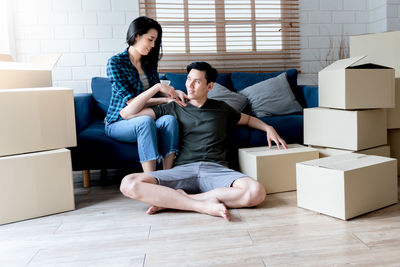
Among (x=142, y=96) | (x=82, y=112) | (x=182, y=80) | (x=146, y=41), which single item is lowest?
(x=82, y=112)

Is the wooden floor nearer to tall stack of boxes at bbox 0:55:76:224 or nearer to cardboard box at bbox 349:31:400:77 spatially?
tall stack of boxes at bbox 0:55:76:224

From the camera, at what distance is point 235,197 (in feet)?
6.11

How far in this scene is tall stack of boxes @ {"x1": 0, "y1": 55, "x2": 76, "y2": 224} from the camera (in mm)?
1812

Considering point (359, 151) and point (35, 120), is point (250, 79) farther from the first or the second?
point (35, 120)

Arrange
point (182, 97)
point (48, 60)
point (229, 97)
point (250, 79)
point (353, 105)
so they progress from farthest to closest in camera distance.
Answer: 1. point (250, 79)
2. point (229, 97)
3. point (48, 60)
4. point (182, 97)
5. point (353, 105)

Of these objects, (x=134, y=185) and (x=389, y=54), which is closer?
(x=134, y=185)

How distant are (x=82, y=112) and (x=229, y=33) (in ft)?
5.35

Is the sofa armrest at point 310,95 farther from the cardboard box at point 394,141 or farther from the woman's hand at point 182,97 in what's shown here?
the woman's hand at point 182,97

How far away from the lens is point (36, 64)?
234 centimetres

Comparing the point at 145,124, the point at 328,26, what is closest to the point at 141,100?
the point at 145,124

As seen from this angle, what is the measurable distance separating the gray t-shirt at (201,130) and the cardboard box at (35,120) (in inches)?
20.5

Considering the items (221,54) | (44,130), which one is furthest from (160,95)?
(221,54)

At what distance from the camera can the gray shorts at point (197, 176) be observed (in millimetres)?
1959

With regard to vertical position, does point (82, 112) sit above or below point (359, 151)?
above
